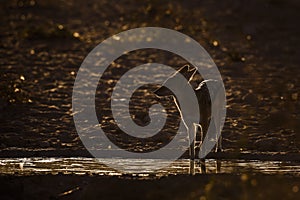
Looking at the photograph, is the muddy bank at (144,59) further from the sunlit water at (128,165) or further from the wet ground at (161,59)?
the sunlit water at (128,165)

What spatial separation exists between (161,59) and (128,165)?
31.3 feet

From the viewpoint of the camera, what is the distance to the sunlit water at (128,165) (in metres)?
10.8

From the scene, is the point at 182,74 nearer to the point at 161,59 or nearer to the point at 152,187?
the point at 152,187

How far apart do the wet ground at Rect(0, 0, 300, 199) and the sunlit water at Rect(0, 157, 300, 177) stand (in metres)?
0.32

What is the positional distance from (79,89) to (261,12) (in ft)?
27.1

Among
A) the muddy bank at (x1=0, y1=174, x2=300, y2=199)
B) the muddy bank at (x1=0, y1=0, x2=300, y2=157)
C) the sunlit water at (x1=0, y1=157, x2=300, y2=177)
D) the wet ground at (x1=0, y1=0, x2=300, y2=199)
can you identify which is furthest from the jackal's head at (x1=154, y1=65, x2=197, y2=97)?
the muddy bank at (x1=0, y1=174, x2=300, y2=199)

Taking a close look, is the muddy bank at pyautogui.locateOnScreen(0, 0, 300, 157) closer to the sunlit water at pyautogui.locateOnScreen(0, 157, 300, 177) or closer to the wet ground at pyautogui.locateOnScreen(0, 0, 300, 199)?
the wet ground at pyautogui.locateOnScreen(0, 0, 300, 199)

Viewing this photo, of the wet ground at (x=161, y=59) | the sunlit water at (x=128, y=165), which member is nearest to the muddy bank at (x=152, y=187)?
the wet ground at (x=161, y=59)

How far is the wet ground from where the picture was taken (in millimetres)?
13281

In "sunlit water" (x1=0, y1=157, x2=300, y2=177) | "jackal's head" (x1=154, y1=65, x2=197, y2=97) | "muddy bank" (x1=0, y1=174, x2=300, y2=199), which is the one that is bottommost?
"muddy bank" (x1=0, y1=174, x2=300, y2=199)

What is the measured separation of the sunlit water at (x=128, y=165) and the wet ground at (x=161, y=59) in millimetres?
317

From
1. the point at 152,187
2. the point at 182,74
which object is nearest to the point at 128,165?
the point at 182,74

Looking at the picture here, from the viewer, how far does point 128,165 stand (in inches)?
453

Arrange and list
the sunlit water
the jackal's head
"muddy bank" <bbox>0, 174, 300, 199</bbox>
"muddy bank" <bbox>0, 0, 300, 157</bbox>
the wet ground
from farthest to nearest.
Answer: "muddy bank" <bbox>0, 0, 300, 157</bbox>
the wet ground
the jackal's head
the sunlit water
"muddy bank" <bbox>0, 174, 300, 199</bbox>
